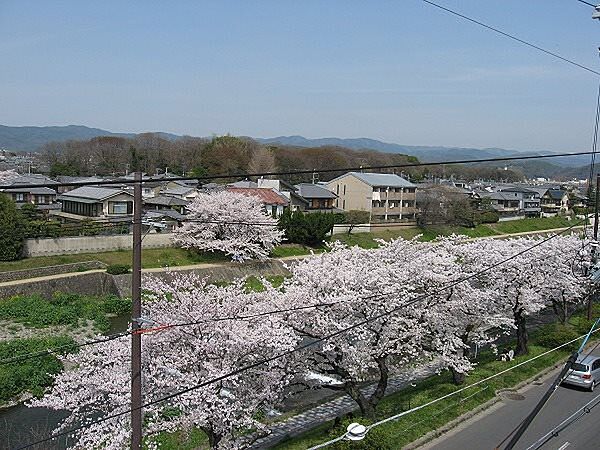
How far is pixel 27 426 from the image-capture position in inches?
519

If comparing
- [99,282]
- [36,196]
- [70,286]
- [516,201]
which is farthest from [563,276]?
[516,201]

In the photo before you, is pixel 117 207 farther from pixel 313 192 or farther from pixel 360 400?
pixel 360 400

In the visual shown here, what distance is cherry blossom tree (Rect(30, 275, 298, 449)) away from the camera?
29.4 ft

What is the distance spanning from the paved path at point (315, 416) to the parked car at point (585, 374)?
3.74 meters

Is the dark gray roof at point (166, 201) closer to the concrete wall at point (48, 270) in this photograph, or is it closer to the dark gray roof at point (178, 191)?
the dark gray roof at point (178, 191)

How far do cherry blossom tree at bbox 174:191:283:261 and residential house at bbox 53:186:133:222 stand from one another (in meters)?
5.14

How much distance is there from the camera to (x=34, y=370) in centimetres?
1596

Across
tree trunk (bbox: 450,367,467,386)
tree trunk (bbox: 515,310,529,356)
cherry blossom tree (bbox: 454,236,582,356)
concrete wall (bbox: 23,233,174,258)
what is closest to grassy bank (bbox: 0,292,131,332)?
concrete wall (bbox: 23,233,174,258)

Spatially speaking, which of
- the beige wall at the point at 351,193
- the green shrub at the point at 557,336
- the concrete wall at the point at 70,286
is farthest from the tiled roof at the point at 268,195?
the green shrub at the point at 557,336

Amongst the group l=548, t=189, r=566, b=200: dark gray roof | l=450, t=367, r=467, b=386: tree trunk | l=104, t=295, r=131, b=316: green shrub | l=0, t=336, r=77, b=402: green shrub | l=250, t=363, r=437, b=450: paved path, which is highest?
l=548, t=189, r=566, b=200: dark gray roof

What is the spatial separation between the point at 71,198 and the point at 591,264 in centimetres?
3333

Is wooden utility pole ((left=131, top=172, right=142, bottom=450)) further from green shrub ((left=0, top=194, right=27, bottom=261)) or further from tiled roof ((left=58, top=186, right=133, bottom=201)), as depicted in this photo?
tiled roof ((left=58, top=186, right=133, bottom=201))

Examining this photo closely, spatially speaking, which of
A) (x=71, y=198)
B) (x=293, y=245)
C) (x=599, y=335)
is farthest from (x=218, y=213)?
(x=599, y=335)

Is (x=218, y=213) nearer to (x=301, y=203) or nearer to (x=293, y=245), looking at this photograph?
(x=293, y=245)
